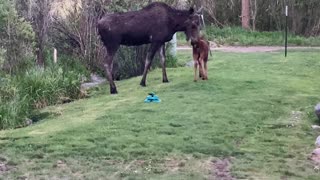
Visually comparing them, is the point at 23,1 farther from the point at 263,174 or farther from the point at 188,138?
the point at 263,174

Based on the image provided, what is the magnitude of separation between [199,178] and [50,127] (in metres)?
3.29

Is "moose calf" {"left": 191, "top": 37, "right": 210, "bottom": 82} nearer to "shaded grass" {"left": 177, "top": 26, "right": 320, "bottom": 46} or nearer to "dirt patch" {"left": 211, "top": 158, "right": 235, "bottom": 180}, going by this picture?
"dirt patch" {"left": 211, "top": 158, "right": 235, "bottom": 180}

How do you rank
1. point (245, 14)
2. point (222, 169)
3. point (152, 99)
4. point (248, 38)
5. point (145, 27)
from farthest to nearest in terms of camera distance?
point (245, 14) < point (248, 38) < point (145, 27) < point (152, 99) < point (222, 169)

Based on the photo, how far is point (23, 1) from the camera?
17000 millimetres

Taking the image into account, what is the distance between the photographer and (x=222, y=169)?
7641 millimetres

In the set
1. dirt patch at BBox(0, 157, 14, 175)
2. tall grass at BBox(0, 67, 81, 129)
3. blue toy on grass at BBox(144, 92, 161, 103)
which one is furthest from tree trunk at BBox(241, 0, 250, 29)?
dirt patch at BBox(0, 157, 14, 175)

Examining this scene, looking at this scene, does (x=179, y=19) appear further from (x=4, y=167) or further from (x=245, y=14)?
(x=245, y=14)

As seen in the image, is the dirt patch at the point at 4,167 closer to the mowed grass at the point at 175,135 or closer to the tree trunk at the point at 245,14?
the mowed grass at the point at 175,135

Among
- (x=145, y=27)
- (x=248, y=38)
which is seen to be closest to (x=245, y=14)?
(x=248, y=38)

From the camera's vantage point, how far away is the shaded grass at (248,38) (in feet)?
85.0

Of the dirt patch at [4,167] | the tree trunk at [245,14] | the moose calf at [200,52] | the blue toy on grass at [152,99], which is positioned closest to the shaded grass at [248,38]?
the tree trunk at [245,14]

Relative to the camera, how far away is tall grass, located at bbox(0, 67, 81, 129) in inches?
436

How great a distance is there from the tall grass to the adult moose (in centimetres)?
105

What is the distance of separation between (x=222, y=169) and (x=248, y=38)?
64.9ft
